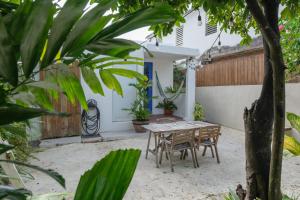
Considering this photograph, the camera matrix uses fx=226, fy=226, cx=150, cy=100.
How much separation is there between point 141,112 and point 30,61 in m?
5.96

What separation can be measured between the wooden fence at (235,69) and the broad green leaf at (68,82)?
6.51 metres

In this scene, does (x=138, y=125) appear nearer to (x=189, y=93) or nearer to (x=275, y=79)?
(x=189, y=93)

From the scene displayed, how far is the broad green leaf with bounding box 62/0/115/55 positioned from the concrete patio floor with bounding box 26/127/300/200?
2733 millimetres

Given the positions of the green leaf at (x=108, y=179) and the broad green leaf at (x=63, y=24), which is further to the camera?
the green leaf at (x=108, y=179)

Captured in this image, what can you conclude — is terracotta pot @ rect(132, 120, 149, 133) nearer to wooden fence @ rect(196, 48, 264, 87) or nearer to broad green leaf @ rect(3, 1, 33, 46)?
wooden fence @ rect(196, 48, 264, 87)

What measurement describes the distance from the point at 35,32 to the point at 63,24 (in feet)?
0.17

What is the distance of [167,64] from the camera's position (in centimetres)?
856

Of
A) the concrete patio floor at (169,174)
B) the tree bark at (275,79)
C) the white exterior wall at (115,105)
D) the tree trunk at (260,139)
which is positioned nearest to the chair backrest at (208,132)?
the concrete patio floor at (169,174)

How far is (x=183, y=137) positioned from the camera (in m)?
3.83

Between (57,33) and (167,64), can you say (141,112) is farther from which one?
(57,33)

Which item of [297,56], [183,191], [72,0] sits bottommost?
[183,191]

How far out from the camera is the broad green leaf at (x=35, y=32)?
0.41m

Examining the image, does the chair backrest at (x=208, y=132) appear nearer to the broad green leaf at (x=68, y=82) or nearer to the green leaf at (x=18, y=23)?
the broad green leaf at (x=68, y=82)

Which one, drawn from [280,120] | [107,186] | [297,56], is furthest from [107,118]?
[107,186]
